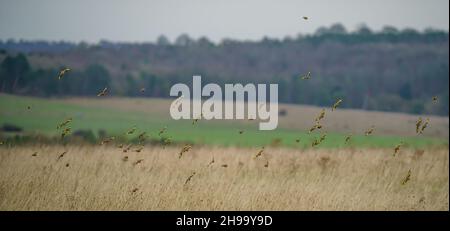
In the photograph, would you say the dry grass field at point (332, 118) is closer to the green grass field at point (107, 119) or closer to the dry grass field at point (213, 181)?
the green grass field at point (107, 119)

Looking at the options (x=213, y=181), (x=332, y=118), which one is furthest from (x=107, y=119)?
(x=213, y=181)

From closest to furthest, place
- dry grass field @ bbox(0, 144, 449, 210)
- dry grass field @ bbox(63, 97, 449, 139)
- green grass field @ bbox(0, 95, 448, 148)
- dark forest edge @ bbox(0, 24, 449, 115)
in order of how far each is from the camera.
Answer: dry grass field @ bbox(0, 144, 449, 210), green grass field @ bbox(0, 95, 448, 148), dry grass field @ bbox(63, 97, 449, 139), dark forest edge @ bbox(0, 24, 449, 115)

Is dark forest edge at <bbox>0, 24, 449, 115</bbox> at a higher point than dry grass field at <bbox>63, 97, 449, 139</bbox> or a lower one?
higher

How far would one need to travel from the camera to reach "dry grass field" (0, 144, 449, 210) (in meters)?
11.2

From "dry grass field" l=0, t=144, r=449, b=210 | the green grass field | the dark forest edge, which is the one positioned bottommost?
"dry grass field" l=0, t=144, r=449, b=210

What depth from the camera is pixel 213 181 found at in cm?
1295

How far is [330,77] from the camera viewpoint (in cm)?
12156

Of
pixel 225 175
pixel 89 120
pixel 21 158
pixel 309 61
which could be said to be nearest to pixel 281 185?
pixel 225 175

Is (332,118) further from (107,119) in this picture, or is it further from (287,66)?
(287,66)

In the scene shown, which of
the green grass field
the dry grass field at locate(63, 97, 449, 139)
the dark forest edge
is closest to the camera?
the green grass field

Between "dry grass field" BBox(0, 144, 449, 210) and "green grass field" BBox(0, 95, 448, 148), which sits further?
"green grass field" BBox(0, 95, 448, 148)

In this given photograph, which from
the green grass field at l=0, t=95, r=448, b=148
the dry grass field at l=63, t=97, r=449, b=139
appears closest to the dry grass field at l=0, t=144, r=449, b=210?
the green grass field at l=0, t=95, r=448, b=148

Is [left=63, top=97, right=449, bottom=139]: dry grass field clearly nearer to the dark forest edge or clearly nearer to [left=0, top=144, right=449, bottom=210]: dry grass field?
the dark forest edge

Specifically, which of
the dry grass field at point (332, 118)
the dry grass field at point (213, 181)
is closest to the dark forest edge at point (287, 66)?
the dry grass field at point (332, 118)
